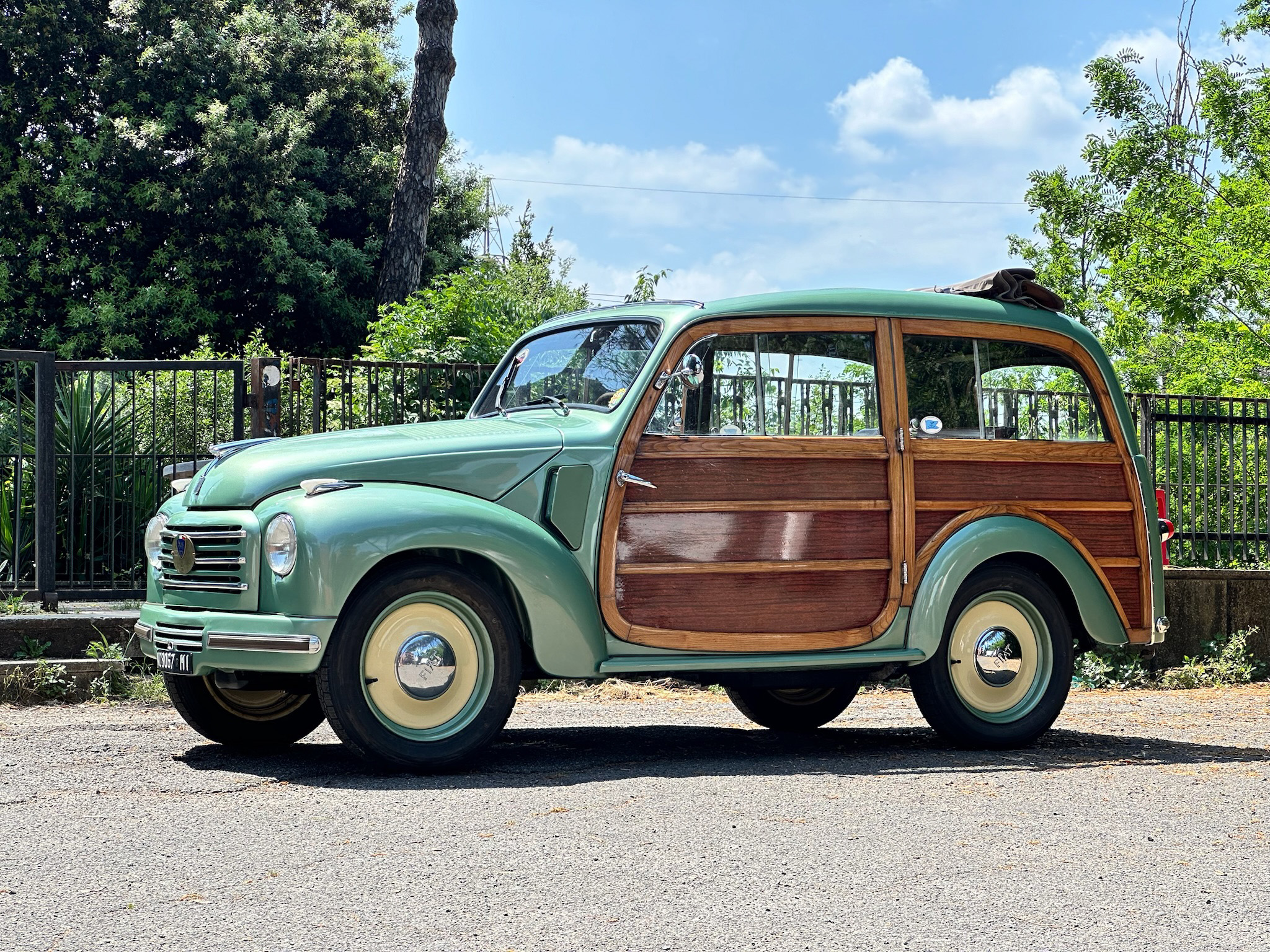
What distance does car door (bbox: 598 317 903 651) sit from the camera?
643cm

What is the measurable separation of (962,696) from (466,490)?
8.77ft

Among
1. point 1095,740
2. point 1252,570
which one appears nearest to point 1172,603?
point 1252,570

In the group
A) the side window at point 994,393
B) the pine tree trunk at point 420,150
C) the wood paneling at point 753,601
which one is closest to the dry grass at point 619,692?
the wood paneling at point 753,601

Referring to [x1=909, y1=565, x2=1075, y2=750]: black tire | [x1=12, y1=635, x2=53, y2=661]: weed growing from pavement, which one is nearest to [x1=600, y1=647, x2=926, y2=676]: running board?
[x1=909, y1=565, x2=1075, y2=750]: black tire

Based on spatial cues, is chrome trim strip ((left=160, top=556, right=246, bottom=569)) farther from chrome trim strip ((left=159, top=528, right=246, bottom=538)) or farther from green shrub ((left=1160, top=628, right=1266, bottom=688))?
green shrub ((left=1160, top=628, right=1266, bottom=688))

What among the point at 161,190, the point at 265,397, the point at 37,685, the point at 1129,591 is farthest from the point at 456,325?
the point at 161,190

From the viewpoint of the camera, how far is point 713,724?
837 cm

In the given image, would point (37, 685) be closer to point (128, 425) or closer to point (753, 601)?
point (128, 425)

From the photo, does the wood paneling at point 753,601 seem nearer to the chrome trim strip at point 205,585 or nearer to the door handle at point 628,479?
the door handle at point 628,479

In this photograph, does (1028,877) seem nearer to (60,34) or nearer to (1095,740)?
(1095,740)

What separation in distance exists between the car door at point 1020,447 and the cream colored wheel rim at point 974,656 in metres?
0.42

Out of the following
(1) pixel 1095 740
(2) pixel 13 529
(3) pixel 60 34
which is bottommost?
(1) pixel 1095 740

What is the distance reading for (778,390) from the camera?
6734mm

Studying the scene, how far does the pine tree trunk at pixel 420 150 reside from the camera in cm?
2020
